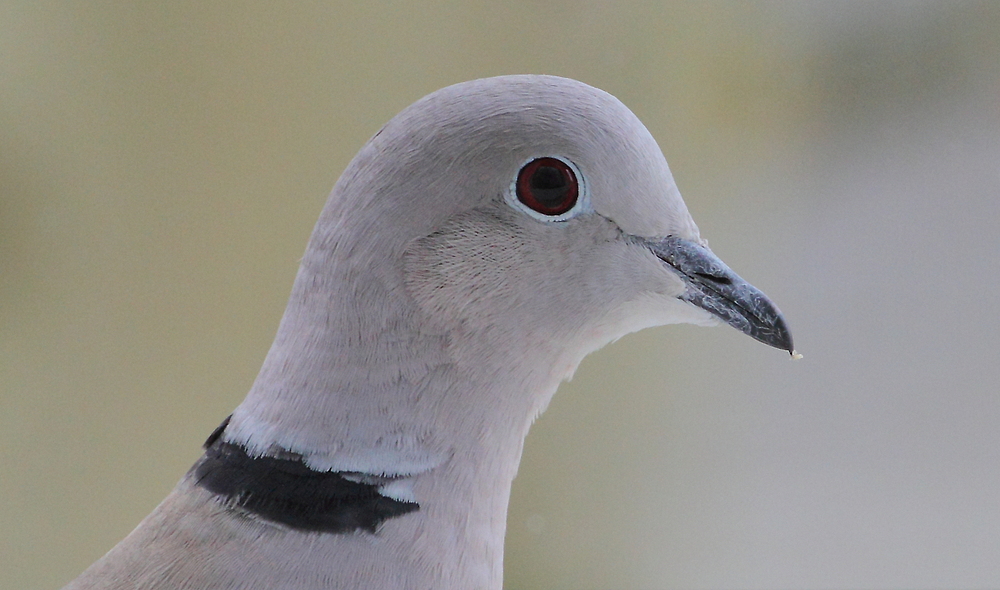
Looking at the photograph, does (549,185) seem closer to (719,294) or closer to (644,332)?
(719,294)

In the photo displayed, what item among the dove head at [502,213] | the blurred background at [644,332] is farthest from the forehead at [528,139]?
the blurred background at [644,332]

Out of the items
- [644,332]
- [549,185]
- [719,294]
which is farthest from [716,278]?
[644,332]

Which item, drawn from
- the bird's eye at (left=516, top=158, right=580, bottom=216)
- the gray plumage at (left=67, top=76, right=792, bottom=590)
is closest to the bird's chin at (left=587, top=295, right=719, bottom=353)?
the gray plumage at (left=67, top=76, right=792, bottom=590)

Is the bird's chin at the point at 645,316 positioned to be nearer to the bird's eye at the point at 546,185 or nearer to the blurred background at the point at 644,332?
the bird's eye at the point at 546,185

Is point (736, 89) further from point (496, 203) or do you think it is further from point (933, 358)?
point (496, 203)

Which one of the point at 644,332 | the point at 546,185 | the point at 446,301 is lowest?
the point at 446,301

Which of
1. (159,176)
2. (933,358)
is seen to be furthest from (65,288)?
(933,358)

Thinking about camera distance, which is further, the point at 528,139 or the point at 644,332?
the point at 644,332
